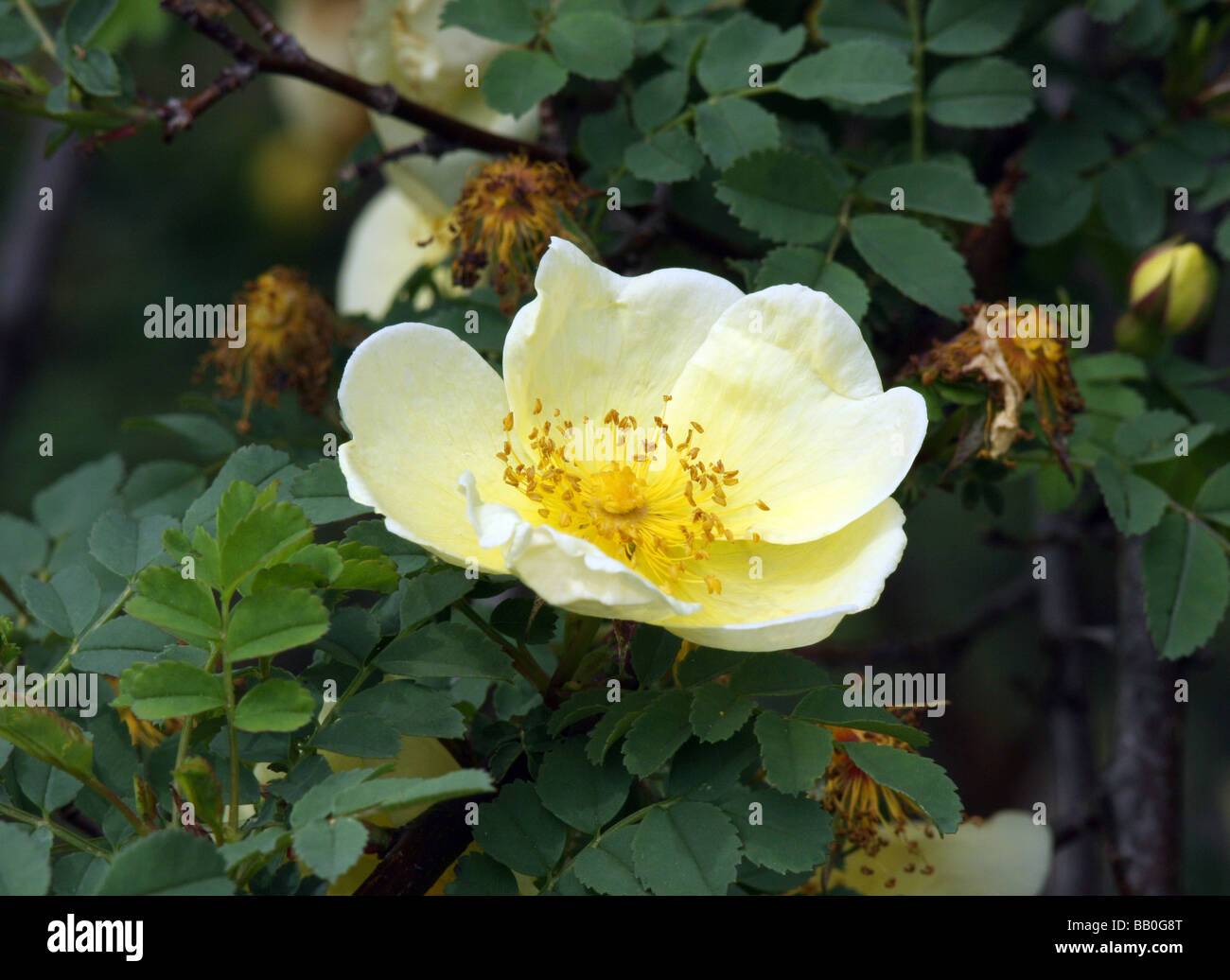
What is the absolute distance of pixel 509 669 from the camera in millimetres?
848

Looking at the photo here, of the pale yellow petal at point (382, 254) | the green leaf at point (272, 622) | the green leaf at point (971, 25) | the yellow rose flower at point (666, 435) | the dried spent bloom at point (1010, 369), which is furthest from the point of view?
the pale yellow petal at point (382, 254)

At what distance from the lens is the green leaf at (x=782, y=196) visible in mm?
1075

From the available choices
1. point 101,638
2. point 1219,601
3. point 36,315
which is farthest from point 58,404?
point 1219,601

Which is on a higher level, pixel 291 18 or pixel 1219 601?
pixel 291 18

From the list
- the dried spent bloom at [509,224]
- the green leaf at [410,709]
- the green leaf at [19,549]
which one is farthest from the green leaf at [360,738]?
the green leaf at [19,549]

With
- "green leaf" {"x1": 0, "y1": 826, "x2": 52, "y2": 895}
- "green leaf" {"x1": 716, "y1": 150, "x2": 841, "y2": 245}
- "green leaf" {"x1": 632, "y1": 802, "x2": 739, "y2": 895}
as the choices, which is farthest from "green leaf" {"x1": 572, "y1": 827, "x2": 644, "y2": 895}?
"green leaf" {"x1": 716, "y1": 150, "x2": 841, "y2": 245}

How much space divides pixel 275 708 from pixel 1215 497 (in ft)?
2.77

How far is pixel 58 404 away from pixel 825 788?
2.51 metres

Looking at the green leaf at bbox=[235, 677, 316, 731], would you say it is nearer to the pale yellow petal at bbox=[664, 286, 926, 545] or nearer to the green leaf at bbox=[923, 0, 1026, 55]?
the pale yellow petal at bbox=[664, 286, 926, 545]

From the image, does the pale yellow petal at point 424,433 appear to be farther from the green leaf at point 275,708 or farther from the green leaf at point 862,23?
the green leaf at point 862,23

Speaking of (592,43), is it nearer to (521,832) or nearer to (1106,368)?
(1106,368)

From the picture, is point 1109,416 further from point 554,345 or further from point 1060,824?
point 554,345

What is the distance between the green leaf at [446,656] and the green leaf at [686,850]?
0.47ft

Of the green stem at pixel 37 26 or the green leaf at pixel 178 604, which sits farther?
the green stem at pixel 37 26
